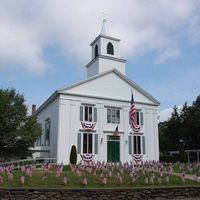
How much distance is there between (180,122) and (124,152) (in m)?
20.4

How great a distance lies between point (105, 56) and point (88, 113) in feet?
28.9

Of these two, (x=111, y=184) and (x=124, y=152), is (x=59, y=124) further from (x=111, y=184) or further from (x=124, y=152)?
(x=111, y=184)

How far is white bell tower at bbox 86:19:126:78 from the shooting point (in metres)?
38.4

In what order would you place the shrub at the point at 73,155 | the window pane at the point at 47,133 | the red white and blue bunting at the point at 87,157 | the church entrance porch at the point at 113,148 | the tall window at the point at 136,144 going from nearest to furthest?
1. the shrub at the point at 73,155
2. the red white and blue bunting at the point at 87,157
3. the church entrance porch at the point at 113,148
4. the tall window at the point at 136,144
5. the window pane at the point at 47,133

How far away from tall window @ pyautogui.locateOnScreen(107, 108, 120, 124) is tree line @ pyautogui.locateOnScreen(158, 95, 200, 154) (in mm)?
15382

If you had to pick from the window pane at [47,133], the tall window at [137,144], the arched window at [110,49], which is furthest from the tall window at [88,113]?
the arched window at [110,49]

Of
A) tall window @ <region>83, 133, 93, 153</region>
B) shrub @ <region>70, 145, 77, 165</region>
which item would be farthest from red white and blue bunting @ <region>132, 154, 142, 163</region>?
shrub @ <region>70, 145, 77, 165</region>

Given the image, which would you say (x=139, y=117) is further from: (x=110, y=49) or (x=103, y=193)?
(x=103, y=193)

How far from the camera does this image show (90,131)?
32.2 meters

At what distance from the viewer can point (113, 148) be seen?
109 feet

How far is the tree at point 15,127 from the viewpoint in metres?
27.8

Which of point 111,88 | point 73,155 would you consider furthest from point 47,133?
point 111,88

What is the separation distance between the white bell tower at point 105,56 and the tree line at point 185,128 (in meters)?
15.2

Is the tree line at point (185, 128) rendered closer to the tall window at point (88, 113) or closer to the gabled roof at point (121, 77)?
the gabled roof at point (121, 77)
